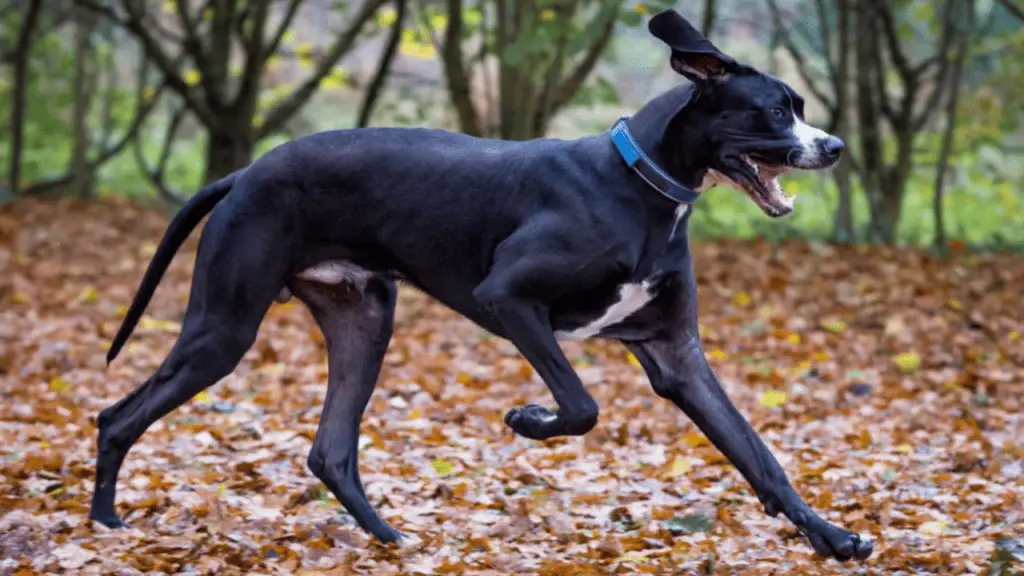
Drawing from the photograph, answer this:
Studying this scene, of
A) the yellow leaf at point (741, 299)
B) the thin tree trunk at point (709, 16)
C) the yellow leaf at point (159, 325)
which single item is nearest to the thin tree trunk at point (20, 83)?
the yellow leaf at point (159, 325)

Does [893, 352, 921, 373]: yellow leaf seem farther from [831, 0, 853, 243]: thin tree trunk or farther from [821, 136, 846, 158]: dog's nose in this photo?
[821, 136, 846, 158]: dog's nose

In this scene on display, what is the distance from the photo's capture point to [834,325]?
10367 mm

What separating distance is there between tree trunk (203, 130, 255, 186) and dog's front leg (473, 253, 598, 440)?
1045 centimetres

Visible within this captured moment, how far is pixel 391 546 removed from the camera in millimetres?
5277

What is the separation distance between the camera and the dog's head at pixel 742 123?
4.52 m

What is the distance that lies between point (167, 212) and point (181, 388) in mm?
11705

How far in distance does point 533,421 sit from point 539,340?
10.9 inches

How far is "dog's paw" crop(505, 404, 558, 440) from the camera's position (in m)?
4.69

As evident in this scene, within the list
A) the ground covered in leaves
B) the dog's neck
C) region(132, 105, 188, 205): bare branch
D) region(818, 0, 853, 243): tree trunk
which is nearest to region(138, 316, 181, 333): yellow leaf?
the ground covered in leaves

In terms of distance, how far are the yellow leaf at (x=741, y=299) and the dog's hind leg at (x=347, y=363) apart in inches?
230

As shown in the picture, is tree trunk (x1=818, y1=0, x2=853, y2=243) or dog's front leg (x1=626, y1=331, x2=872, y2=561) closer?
dog's front leg (x1=626, y1=331, x2=872, y2=561)

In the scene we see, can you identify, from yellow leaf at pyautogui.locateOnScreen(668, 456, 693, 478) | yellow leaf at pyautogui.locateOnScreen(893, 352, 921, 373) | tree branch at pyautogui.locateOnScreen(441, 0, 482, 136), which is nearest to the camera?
yellow leaf at pyautogui.locateOnScreen(668, 456, 693, 478)

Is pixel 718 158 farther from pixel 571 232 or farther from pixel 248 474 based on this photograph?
pixel 248 474

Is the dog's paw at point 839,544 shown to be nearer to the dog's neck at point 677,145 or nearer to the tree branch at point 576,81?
the dog's neck at point 677,145
